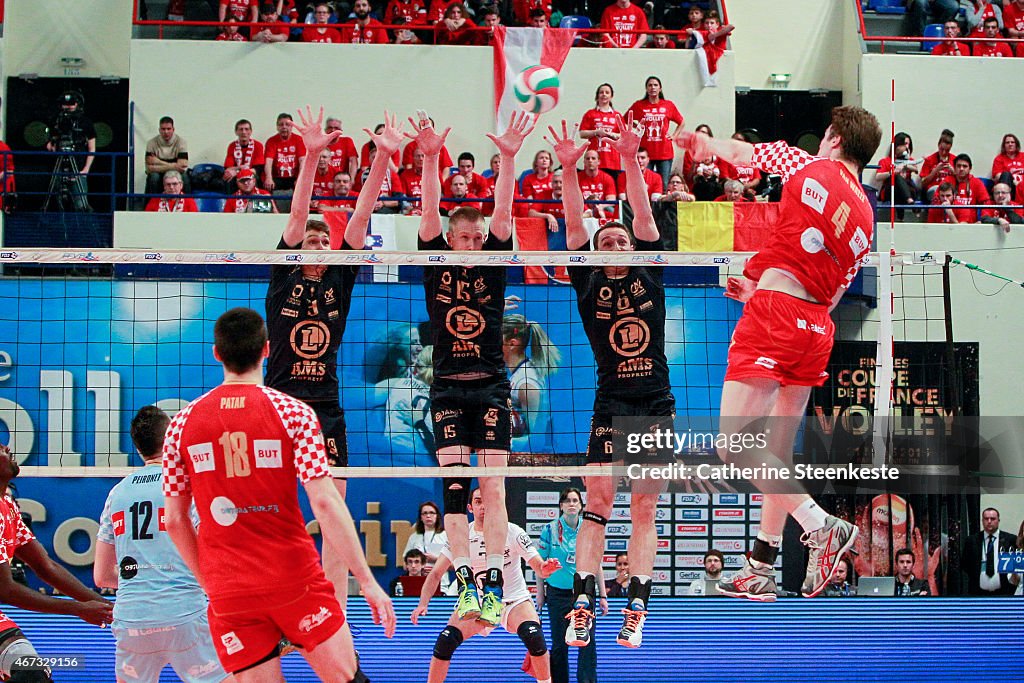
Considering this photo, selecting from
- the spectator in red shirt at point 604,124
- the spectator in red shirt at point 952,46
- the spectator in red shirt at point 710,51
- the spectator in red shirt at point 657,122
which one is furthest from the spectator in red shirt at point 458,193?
the spectator in red shirt at point 952,46

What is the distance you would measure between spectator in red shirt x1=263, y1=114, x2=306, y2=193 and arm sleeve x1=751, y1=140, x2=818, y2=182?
1115cm

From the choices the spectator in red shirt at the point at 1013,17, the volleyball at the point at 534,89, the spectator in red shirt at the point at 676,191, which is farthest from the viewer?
the spectator in red shirt at the point at 1013,17

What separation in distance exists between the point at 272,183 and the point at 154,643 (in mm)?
10682

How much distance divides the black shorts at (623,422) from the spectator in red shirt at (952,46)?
13.2 m

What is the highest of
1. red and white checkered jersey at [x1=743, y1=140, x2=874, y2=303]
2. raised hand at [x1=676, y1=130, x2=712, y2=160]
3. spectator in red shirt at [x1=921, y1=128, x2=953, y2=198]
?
spectator in red shirt at [x1=921, y1=128, x2=953, y2=198]

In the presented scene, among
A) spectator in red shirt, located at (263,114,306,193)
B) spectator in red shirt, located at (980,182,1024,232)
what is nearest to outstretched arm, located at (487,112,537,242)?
spectator in red shirt, located at (263,114,306,193)

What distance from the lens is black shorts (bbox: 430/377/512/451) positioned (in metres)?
9.14

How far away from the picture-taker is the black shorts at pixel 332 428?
901cm

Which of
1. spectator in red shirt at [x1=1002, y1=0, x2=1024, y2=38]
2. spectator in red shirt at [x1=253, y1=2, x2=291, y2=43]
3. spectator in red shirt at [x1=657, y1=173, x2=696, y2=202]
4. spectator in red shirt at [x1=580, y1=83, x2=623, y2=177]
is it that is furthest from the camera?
spectator in red shirt at [x1=1002, y1=0, x2=1024, y2=38]

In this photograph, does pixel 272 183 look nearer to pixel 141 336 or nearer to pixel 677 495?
pixel 141 336

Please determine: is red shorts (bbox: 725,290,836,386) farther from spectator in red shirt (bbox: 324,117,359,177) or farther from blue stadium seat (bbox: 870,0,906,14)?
blue stadium seat (bbox: 870,0,906,14)

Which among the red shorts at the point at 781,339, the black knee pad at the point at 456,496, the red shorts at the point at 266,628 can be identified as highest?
the red shorts at the point at 781,339

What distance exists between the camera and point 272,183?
17.4 meters

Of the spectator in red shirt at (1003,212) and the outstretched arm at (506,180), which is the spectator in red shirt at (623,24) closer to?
the spectator in red shirt at (1003,212)
